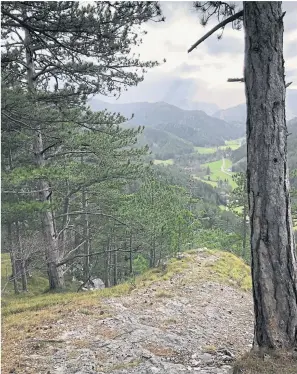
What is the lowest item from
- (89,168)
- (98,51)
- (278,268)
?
(278,268)

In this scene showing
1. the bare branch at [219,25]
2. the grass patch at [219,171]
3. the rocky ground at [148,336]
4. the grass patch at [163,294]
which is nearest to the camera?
the bare branch at [219,25]

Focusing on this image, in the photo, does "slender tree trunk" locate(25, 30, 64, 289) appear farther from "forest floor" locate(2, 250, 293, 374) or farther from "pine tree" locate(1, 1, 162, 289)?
"forest floor" locate(2, 250, 293, 374)

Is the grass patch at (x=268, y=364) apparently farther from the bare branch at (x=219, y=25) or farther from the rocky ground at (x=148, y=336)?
the bare branch at (x=219, y=25)

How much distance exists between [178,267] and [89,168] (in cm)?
389

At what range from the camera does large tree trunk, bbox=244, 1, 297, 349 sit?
323cm

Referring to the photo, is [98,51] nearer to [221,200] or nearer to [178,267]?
[178,267]

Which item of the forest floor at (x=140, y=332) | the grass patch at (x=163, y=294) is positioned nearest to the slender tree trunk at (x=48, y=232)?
the forest floor at (x=140, y=332)

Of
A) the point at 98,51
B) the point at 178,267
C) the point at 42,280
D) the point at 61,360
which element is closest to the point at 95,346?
the point at 61,360

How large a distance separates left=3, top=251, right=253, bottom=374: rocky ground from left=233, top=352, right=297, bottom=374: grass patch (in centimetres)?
45

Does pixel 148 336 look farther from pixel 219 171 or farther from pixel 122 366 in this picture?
pixel 219 171

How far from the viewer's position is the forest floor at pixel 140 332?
159 inches

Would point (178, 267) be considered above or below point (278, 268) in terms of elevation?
below

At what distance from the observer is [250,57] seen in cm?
327

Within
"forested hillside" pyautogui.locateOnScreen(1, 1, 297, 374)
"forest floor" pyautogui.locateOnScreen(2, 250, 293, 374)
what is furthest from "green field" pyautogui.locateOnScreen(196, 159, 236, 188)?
"forest floor" pyautogui.locateOnScreen(2, 250, 293, 374)
